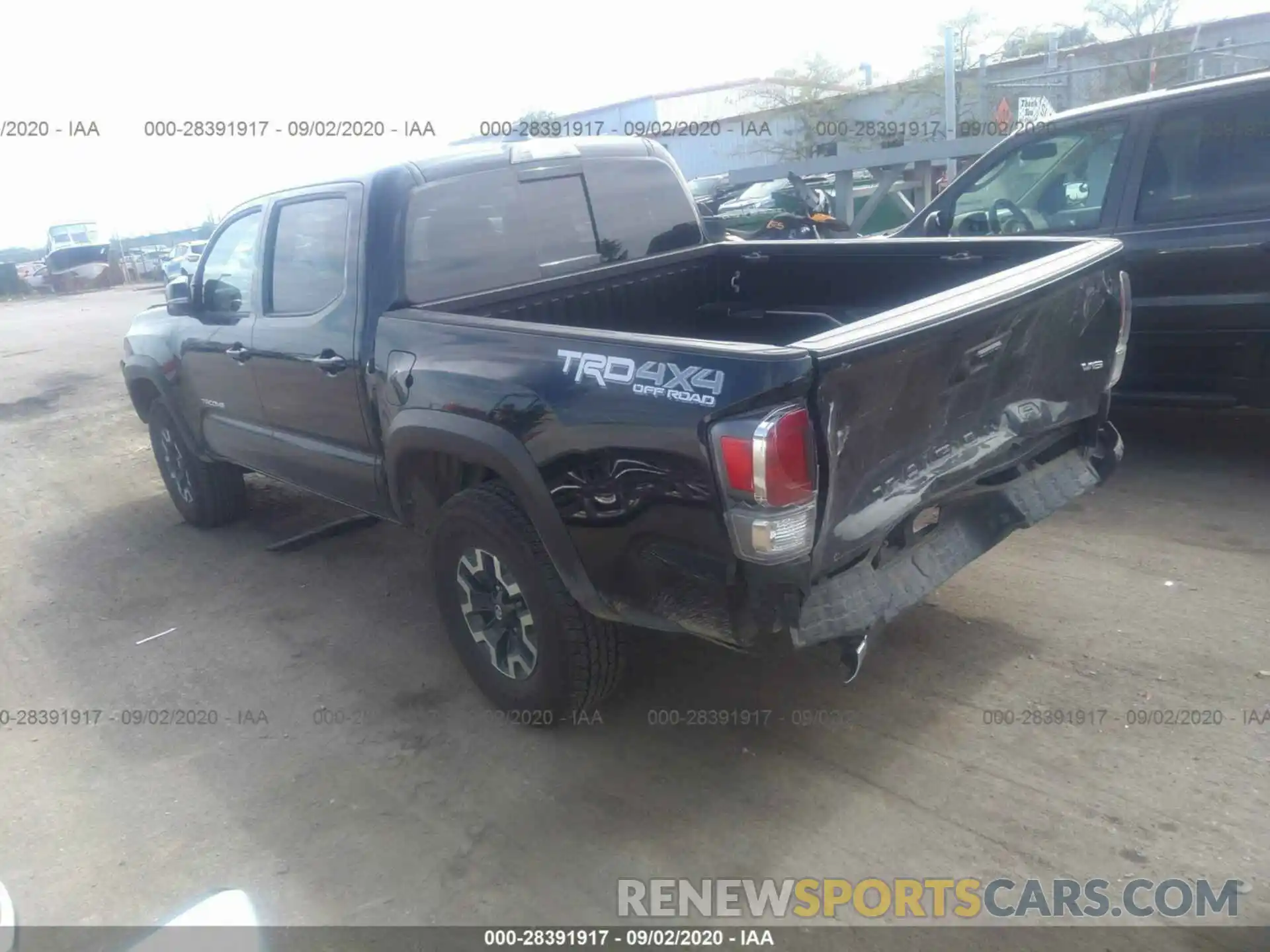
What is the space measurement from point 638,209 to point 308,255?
1.49m

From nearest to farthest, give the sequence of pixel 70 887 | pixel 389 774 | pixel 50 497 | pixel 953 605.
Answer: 1. pixel 70 887
2. pixel 389 774
3. pixel 953 605
4. pixel 50 497

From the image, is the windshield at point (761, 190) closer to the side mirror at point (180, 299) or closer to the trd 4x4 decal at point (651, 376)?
the side mirror at point (180, 299)

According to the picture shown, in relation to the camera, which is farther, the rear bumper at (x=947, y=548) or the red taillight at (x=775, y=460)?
the rear bumper at (x=947, y=548)

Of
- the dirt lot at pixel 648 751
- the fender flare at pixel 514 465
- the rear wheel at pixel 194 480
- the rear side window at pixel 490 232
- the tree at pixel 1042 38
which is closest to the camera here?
the dirt lot at pixel 648 751

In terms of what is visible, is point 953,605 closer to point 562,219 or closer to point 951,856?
point 951,856

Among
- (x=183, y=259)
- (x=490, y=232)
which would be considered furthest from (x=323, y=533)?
(x=183, y=259)

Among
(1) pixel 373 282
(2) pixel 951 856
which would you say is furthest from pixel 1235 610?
(1) pixel 373 282

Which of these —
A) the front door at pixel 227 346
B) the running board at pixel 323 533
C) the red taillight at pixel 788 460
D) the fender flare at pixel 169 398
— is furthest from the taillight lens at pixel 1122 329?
the fender flare at pixel 169 398

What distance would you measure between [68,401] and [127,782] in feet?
28.3

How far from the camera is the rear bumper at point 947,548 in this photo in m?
2.74

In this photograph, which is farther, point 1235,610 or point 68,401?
point 68,401

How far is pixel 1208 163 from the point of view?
4.97 metres

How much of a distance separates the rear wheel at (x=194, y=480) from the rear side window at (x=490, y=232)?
2.65m

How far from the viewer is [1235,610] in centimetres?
387
